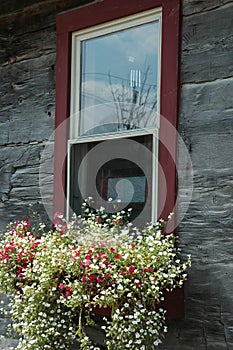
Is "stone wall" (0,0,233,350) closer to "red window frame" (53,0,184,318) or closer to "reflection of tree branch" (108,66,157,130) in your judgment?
"red window frame" (53,0,184,318)

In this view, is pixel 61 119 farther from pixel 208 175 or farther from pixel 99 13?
pixel 208 175

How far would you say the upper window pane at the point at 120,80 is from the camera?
14.0ft

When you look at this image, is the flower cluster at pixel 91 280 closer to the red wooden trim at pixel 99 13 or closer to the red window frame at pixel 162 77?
the red window frame at pixel 162 77

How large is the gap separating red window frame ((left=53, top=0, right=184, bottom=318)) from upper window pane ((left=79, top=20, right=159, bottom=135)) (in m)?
0.10

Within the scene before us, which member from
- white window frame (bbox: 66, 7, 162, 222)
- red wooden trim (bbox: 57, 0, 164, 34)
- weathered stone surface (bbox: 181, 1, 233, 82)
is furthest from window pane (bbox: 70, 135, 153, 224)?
red wooden trim (bbox: 57, 0, 164, 34)

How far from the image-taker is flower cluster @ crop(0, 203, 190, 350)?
A: 12.1 feet

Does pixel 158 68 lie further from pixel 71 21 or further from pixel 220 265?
pixel 220 265

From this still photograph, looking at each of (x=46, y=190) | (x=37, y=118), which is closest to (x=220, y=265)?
(x=46, y=190)

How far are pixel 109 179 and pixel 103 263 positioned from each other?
30.2 inches

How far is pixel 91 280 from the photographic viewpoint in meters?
3.75

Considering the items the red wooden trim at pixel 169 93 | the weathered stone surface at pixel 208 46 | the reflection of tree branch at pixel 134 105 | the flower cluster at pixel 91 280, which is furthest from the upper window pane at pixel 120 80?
the flower cluster at pixel 91 280

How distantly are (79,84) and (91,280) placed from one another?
1486 mm

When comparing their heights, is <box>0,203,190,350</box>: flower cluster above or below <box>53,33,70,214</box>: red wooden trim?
below

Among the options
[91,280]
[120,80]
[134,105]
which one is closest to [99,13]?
[120,80]
